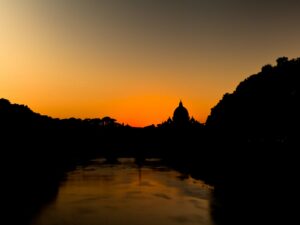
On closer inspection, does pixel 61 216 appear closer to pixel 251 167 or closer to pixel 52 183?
pixel 52 183

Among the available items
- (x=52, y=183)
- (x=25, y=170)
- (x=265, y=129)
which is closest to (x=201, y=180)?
(x=265, y=129)

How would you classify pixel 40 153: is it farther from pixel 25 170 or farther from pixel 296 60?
pixel 296 60

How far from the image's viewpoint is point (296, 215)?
3447 centimetres

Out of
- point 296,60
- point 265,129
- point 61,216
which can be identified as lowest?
point 61,216

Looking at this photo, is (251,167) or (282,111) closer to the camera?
(251,167)

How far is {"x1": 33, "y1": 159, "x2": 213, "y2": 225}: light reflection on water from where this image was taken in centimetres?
3725

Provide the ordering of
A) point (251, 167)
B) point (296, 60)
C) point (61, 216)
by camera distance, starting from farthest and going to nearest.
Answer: point (296, 60) → point (251, 167) → point (61, 216)

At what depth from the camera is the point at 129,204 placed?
4659 centimetres

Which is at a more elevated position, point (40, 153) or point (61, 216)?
point (40, 153)

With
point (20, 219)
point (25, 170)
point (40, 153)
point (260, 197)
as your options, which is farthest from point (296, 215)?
point (40, 153)

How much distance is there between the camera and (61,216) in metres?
38.4

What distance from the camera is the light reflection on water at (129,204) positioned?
3725 centimetres

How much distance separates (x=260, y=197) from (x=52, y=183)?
3558 cm

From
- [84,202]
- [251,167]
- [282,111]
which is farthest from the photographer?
[282,111]
